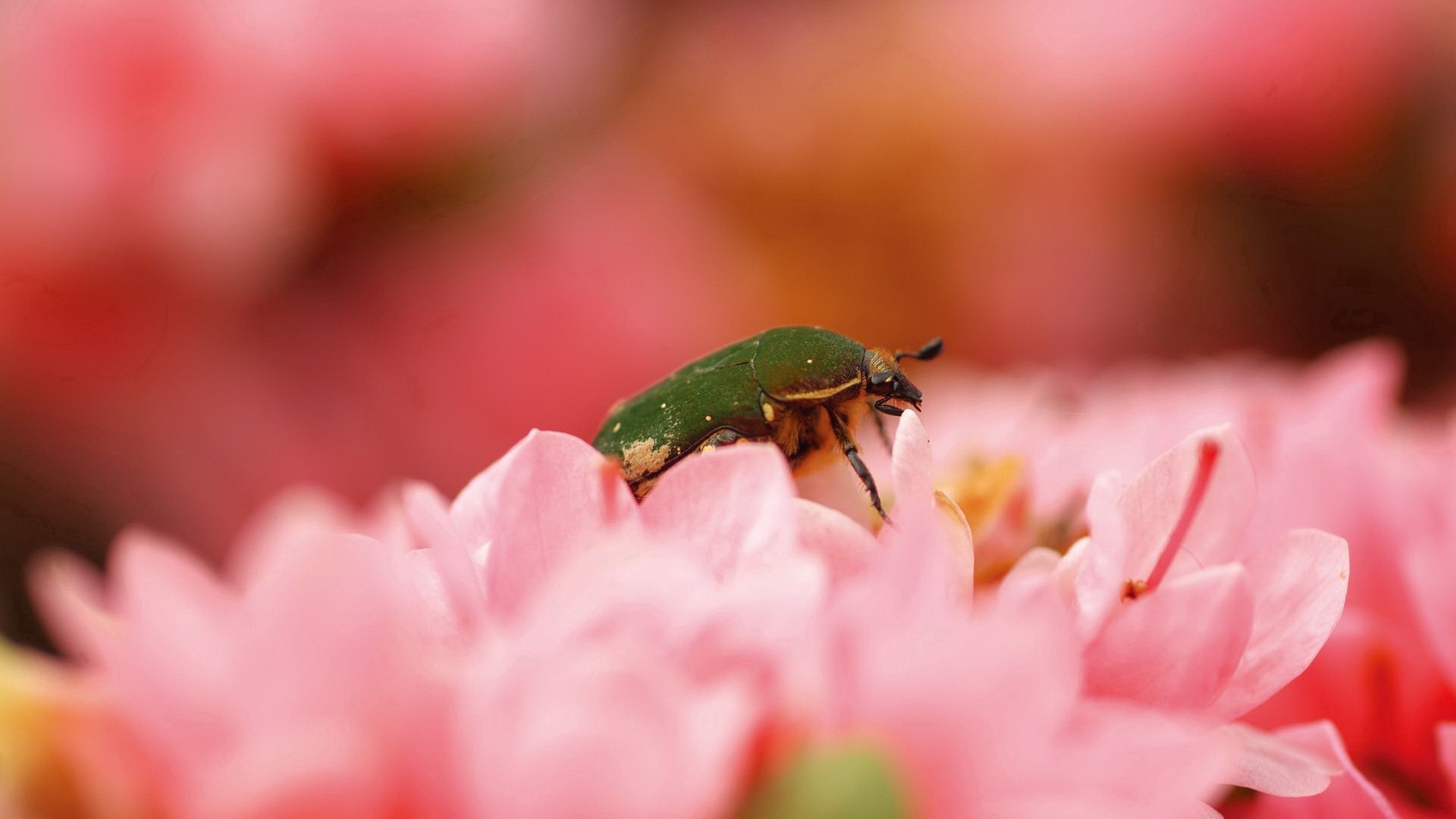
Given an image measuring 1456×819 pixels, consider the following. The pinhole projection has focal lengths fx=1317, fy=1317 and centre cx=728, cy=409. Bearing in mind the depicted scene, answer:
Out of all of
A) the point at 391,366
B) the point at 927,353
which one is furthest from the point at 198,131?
the point at 927,353

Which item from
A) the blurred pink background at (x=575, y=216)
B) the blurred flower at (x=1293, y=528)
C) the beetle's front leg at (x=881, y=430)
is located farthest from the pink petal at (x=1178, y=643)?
the blurred pink background at (x=575, y=216)

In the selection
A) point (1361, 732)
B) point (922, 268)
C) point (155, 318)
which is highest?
point (155, 318)

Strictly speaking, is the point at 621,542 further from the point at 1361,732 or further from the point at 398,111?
the point at 398,111

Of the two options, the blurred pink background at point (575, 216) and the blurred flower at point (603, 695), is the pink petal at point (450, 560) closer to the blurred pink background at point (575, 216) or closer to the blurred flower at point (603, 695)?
the blurred flower at point (603, 695)

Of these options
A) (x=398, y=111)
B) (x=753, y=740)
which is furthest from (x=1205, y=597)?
(x=398, y=111)

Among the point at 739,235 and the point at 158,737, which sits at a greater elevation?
the point at 739,235

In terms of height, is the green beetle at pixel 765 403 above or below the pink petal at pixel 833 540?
above

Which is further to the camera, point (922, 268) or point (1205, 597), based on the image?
point (922, 268)
